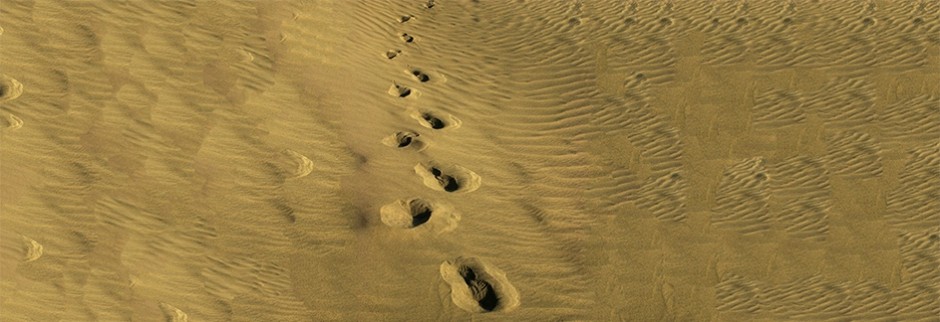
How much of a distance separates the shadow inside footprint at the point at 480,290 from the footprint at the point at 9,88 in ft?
16.8

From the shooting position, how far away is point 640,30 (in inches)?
430

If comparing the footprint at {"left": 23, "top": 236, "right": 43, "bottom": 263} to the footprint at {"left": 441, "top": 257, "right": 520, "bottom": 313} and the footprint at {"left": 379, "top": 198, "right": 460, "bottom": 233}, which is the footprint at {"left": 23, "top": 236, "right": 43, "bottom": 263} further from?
the footprint at {"left": 441, "top": 257, "right": 520, "bottom": 313}

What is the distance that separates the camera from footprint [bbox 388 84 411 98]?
944cm

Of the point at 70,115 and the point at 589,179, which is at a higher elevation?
the point at 70,115

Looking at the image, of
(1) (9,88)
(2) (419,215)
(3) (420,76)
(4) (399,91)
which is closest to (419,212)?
(2) (419,215)

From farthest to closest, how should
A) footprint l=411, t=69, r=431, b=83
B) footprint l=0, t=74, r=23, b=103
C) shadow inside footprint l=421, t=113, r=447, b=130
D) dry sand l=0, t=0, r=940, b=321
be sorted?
footprint l=411, t=69, r=431, b=83
shadow inside footprint l=421, t=113, r=447, b=130
footprint l=0, t=74, r=23, b=103
dry sand l=0, t=0, r=940, b=321

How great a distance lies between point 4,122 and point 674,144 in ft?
22.9

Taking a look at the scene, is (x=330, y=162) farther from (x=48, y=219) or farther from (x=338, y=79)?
(x=48, y=219)

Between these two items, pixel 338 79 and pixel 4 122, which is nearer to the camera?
pixel 4 122

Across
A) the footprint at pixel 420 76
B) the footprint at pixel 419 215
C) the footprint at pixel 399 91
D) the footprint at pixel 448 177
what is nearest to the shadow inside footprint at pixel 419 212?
the footprint at pixel 419 215

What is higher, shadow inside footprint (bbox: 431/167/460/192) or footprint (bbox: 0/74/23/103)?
footprint (bbox: 0/74/23/103)

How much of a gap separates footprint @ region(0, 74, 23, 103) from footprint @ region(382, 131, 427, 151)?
3.88 meters

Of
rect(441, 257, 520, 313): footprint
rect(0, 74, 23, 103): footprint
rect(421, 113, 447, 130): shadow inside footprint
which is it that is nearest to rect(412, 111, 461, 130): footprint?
Answer: rect(421, 113, 447, 130): shadow inside footprint

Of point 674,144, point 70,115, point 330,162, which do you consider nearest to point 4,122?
point 70,115
